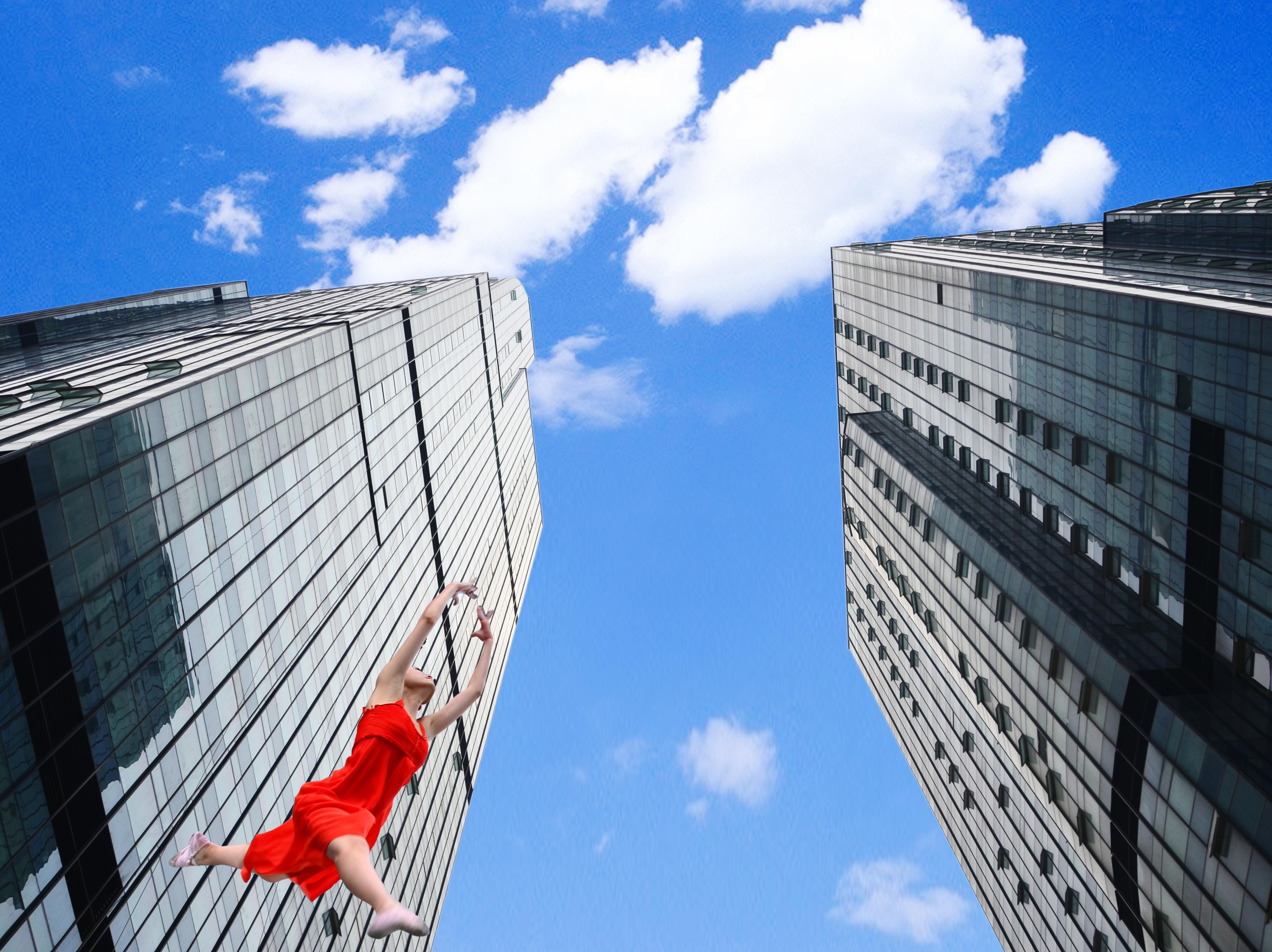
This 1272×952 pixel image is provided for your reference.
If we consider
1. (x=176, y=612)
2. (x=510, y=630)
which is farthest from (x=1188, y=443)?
(x=510, y=630)

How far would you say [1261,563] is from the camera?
2480cm

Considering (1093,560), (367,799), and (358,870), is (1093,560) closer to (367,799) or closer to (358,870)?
(367,799)

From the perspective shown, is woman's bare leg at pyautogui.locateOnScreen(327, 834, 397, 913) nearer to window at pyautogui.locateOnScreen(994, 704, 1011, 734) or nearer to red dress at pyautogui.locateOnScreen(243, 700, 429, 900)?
red dress at pyautogui.locateOnScreen(243, 700, 429, 900)

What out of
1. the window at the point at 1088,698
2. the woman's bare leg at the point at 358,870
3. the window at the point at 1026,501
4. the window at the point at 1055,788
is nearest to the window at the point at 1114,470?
the window at the point at 1026,501

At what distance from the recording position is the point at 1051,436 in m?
37.8

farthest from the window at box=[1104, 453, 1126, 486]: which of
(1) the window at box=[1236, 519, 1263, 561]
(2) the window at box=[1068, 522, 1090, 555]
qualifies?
(1) the window at box=[1236, 519, 1263, 561]

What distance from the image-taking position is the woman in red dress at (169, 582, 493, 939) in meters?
8.63

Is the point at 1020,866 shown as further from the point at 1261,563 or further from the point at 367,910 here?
the point at 367,910

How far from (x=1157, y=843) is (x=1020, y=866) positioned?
19818 mm

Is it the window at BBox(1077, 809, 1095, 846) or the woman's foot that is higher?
the woman's foot

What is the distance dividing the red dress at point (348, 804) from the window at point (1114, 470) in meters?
30.8

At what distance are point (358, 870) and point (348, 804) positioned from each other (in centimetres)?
119

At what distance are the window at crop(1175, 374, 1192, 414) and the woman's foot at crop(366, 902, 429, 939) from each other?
28.9 meters

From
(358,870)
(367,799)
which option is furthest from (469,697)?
(358,870)
